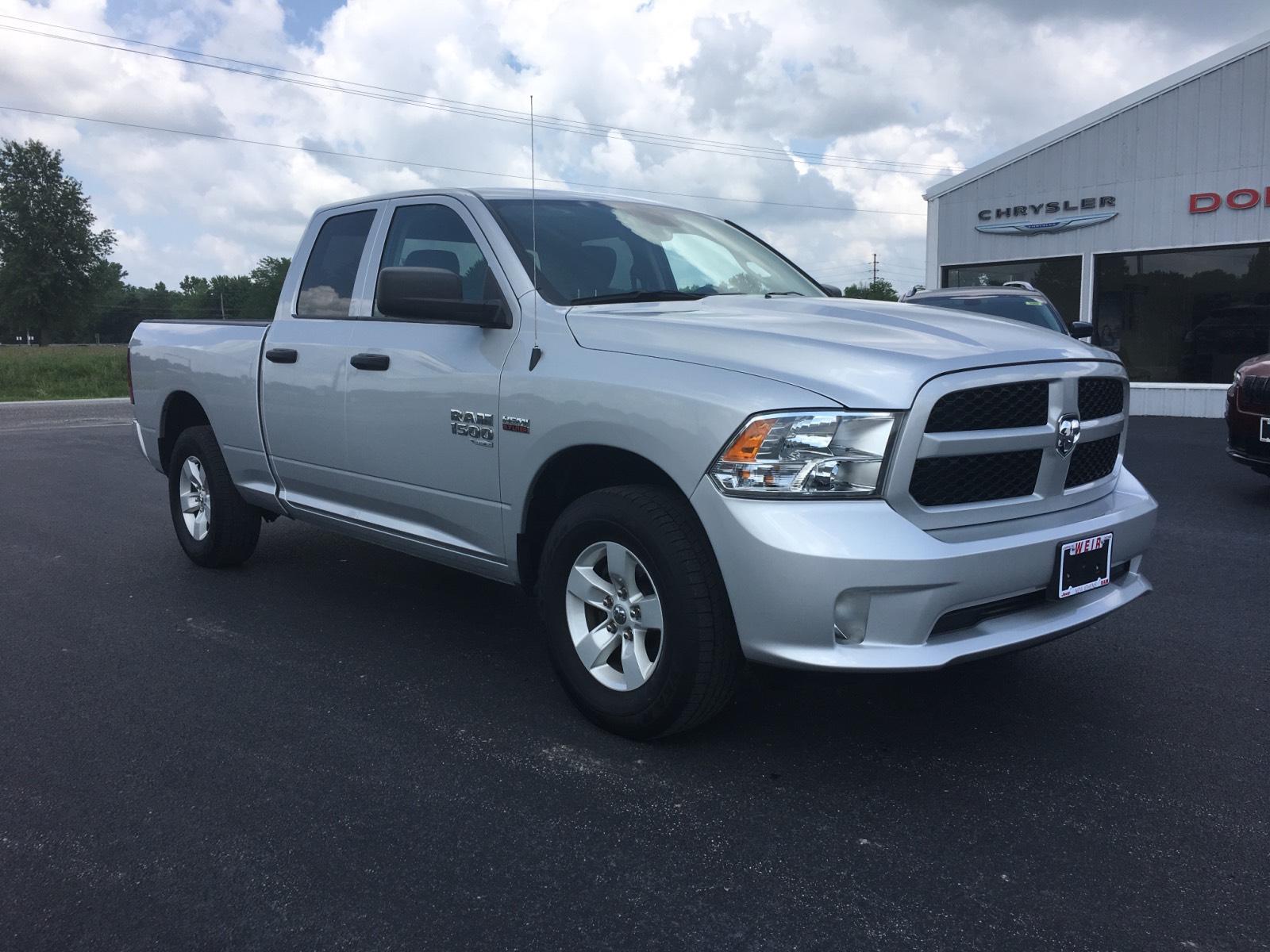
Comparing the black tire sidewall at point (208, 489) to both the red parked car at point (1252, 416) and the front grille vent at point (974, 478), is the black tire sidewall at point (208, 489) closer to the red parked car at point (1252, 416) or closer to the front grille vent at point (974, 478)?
the front grille vent at point (974, 478)

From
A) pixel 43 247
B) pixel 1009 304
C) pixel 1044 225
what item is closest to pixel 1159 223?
pixel 1044 225

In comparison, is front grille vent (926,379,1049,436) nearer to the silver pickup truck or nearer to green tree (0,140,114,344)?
the silver pickup truck

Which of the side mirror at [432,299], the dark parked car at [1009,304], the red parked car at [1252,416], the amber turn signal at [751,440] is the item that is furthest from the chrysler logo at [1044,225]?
the amber turn signal at [751,440]

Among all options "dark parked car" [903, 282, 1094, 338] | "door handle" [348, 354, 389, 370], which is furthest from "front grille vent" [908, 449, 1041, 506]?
"dark parked car" [903, 282, 1094, 338]

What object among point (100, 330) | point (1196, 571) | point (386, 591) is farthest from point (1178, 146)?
point (100, 330)

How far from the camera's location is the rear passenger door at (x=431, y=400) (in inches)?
155

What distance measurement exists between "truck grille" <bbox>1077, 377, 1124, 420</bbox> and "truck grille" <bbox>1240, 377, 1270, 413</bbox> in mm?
4891

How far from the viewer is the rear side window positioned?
487 cm

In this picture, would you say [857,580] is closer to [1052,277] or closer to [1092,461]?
[1092,461]

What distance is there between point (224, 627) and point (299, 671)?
0.83 meters

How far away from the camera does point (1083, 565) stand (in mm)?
3287

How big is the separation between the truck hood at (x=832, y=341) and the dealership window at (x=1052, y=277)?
53.1 feet

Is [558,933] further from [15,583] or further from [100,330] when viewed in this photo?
[100,330]

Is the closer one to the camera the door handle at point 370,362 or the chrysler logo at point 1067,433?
the chrysler logo at point 1067,433
